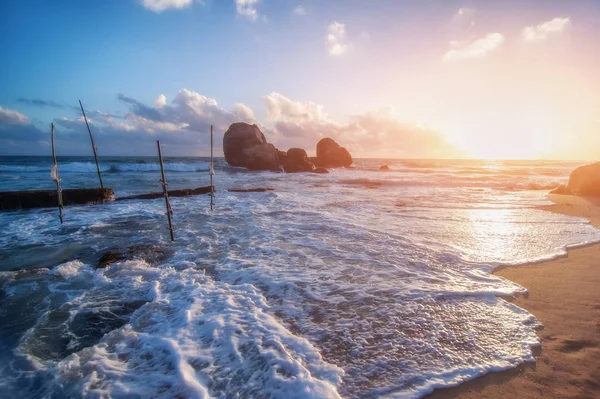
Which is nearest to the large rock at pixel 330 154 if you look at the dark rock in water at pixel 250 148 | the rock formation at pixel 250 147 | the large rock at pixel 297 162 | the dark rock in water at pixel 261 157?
the large rock at pixel 297 162

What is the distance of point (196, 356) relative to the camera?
13.1ft

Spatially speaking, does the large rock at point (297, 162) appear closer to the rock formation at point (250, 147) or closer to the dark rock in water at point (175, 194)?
the rock formation at point (250, 147)

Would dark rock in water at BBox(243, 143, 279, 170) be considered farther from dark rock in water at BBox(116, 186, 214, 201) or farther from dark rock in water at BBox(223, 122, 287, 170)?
dark rock in water at BBox(116, 186, 214, 201)

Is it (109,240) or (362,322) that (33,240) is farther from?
(362,322)


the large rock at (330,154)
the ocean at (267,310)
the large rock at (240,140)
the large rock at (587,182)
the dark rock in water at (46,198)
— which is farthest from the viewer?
the large rock at (330,154)

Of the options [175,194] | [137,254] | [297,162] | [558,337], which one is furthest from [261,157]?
[558,337]

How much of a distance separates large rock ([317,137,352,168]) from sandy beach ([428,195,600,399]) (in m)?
56.4

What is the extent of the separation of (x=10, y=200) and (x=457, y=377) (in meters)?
21.1

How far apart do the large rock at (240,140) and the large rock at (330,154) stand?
18205 millimetres

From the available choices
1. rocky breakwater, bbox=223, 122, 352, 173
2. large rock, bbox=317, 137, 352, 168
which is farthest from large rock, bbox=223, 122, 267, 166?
large rock, bbox=317, 137, 352, 168

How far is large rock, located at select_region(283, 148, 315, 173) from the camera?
46469 mm

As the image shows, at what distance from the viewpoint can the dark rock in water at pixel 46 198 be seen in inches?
594

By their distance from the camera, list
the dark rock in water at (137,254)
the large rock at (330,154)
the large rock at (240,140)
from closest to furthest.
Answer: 1. the dark rock in water at (137,254)
2. the large rock at (240,140)
3. the large rock at (330,154)

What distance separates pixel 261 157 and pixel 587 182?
3810 cm
